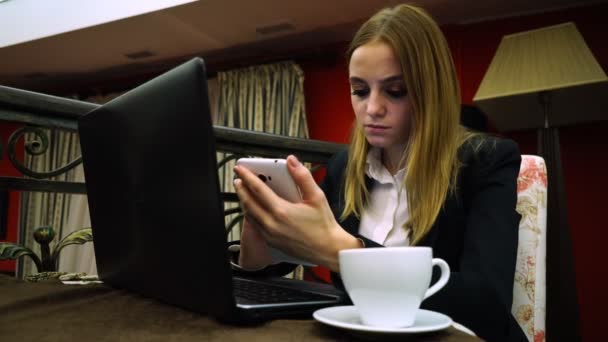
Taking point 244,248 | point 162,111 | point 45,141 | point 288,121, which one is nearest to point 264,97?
point 288,121

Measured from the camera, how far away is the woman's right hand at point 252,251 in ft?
2.58

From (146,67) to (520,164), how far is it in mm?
4135

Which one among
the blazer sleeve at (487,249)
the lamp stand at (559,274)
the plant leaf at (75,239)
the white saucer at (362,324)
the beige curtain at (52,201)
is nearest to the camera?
the white saucer at (362,324)

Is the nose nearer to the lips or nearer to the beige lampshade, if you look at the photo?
the lips

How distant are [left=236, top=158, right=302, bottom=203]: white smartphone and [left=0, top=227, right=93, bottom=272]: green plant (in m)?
0.40

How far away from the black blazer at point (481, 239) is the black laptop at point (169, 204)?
0.17m

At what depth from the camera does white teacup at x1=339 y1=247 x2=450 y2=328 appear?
0.42 meters

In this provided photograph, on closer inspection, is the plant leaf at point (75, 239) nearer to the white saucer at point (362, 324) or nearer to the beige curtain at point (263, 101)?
the white saucer at point (362, 324)

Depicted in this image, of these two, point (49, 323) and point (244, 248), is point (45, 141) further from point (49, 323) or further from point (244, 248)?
point (49, 323)

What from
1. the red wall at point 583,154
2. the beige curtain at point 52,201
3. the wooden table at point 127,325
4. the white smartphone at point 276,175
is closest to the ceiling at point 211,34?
the red wall at point 583,154

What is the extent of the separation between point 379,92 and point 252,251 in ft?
1.21

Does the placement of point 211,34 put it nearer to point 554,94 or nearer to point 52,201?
point 554,94

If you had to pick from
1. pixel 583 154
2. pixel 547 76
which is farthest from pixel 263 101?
pixel 547 76

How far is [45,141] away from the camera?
3.42 ft
